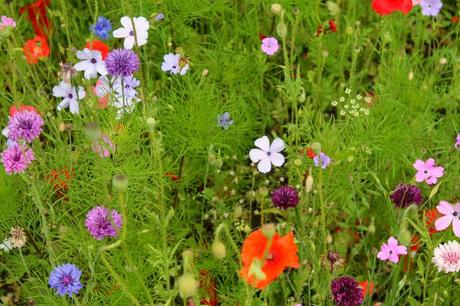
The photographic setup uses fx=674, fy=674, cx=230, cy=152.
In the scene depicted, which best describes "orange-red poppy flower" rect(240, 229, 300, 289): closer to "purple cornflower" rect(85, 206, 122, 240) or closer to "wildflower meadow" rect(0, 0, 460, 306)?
"wildflower meadow" rect(0, 0, 460, 306)

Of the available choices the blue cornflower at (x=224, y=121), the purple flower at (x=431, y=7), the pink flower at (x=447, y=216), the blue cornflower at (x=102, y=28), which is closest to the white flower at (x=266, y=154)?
the blue cornflower at (x=224, y=121)

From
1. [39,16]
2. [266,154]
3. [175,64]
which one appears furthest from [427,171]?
[39,16]

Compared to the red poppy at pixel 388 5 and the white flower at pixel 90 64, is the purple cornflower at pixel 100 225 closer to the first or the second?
the white flower at pixel 90 64

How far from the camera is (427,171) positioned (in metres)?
1.82

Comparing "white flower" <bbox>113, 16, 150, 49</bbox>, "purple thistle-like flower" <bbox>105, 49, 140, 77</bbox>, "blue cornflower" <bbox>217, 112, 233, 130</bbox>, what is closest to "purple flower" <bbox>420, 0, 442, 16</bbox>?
"blue cornflower" <bbox>217, 112, 233, 130</bbox>

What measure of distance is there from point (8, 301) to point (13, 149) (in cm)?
49

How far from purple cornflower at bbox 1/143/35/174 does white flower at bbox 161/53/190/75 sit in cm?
54

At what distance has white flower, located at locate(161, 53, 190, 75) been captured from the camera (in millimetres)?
1956

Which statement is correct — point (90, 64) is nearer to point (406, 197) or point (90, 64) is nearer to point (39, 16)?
point (39, 16)

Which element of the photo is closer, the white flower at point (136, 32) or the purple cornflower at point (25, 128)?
the purple cornflower at point (25, 128)

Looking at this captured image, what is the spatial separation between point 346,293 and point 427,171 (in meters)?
0.50

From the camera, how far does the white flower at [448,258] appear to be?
1537 millimetres

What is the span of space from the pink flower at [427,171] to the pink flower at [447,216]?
0.11 metres

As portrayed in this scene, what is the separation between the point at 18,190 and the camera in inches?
72.5
